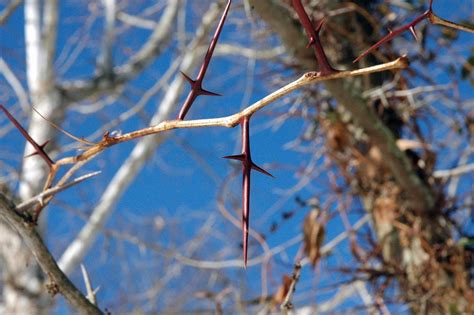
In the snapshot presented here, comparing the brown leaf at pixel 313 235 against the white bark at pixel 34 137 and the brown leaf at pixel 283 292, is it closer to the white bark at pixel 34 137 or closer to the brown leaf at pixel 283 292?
the brown leaf at pixel 283 292

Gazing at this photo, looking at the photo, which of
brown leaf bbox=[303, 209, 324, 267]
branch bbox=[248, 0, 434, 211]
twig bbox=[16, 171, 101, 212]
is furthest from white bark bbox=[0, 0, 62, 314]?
twig bbox=[16, 171, 101, 212]

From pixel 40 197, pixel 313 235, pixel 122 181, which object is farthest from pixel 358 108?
pixel 122 181

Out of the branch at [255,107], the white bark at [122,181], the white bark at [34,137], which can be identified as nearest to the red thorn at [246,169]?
the branch at [255,107]

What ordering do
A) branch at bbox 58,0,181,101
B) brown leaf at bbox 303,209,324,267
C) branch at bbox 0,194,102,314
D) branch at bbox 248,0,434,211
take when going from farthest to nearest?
1. branch at bbox 58,0,181,101
2. brown leaf at bbox 303,209,324,267
3. branch at bbox 248,0,434,211
4. branch at bbox 0,194,102,314

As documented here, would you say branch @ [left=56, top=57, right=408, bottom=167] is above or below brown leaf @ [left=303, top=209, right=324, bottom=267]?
above

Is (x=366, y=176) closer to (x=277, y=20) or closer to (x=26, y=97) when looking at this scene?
(x=277, y=20)

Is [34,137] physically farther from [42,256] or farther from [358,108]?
[42,256]

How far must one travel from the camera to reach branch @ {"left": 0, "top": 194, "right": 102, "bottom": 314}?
0.46 metres

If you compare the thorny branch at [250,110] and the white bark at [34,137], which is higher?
the thorny branch at [250,110]

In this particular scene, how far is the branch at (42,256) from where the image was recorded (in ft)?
1.52

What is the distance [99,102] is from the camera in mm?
3449

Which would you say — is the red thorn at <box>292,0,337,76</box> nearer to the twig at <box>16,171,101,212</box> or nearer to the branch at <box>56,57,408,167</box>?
the branch at <box>56,57,408,167</box>

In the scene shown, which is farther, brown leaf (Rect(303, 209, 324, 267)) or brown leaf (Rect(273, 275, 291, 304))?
brown leaf (Rect(303, 209, 324, 267))

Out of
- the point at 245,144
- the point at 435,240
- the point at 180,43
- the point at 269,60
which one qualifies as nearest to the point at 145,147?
the point at 180,43
